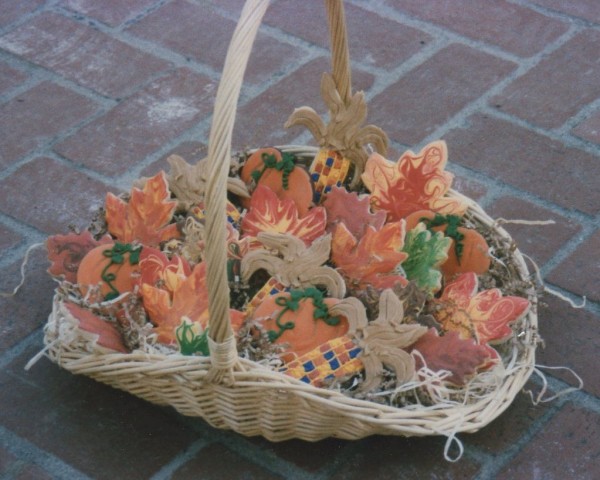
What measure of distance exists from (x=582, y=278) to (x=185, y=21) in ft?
4.02

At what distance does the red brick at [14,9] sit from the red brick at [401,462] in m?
1.56

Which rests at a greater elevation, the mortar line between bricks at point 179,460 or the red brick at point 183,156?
the mortar line between bricks at point 179,460

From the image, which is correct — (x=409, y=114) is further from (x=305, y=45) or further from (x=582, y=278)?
(x=582, y=278)

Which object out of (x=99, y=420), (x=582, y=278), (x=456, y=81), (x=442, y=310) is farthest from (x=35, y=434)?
(x=456, y=81)

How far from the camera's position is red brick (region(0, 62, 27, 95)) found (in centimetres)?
231

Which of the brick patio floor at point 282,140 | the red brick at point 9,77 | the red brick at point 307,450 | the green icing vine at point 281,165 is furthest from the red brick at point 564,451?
the red brick at point 9,77

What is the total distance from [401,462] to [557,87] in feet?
3.90

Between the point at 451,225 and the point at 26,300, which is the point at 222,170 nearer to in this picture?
the point at 451,225

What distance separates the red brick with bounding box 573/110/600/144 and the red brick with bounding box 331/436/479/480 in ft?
3.15

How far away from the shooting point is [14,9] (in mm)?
2555

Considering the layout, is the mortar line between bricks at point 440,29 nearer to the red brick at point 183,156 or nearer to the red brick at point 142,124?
the red brick at point 142,124

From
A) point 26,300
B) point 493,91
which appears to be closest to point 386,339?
point 26,300

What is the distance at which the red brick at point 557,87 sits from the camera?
2.27 meters

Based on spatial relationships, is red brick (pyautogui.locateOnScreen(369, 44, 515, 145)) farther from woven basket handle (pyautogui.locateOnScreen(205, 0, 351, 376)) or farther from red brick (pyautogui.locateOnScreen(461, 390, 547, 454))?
woven basket handle (pyautogui.locateOnScreen(205, 0, 351, 376))
